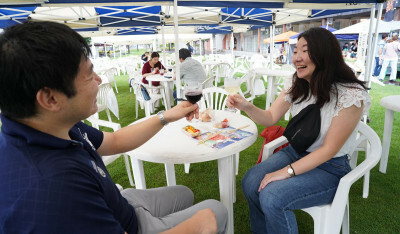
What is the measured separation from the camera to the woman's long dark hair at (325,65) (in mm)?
1549

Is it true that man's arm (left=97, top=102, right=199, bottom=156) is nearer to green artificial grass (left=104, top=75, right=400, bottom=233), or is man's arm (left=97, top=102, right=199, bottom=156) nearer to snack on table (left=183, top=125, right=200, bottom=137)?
snack on table (left=183, top=125, right=200, bottom=137)

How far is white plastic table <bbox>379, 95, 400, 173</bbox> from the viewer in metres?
2.37

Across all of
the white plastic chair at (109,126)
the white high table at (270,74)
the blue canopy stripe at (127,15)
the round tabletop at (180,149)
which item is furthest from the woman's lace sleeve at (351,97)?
the blue canopy stripe at (127,15)

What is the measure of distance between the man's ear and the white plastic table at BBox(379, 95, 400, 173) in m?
2.75

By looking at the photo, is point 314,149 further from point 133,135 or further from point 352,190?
point 352,190

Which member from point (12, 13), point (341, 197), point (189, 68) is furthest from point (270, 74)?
point (12, 13)

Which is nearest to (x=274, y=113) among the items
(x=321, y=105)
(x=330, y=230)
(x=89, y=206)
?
(x=321, y=105)

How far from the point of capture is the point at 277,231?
4.61ft

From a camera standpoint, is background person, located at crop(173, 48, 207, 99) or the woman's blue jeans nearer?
the woman's blue jeans

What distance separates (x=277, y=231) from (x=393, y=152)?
110 inches

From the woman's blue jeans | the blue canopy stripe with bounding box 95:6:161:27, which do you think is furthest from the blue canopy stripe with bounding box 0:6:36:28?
the woman's blue jeans

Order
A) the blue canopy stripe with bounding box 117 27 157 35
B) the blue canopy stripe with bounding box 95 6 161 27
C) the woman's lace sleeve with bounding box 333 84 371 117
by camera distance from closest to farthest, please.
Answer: the woman's lace sleeve with bounding box 333 84 371 117
the blue canopy stripe with bounding box 95 6 161 27
the blue canopy stripe with bounding box 117 27 157 35

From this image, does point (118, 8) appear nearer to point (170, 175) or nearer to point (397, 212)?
point (170, 175)

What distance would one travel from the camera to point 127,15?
5434mm
